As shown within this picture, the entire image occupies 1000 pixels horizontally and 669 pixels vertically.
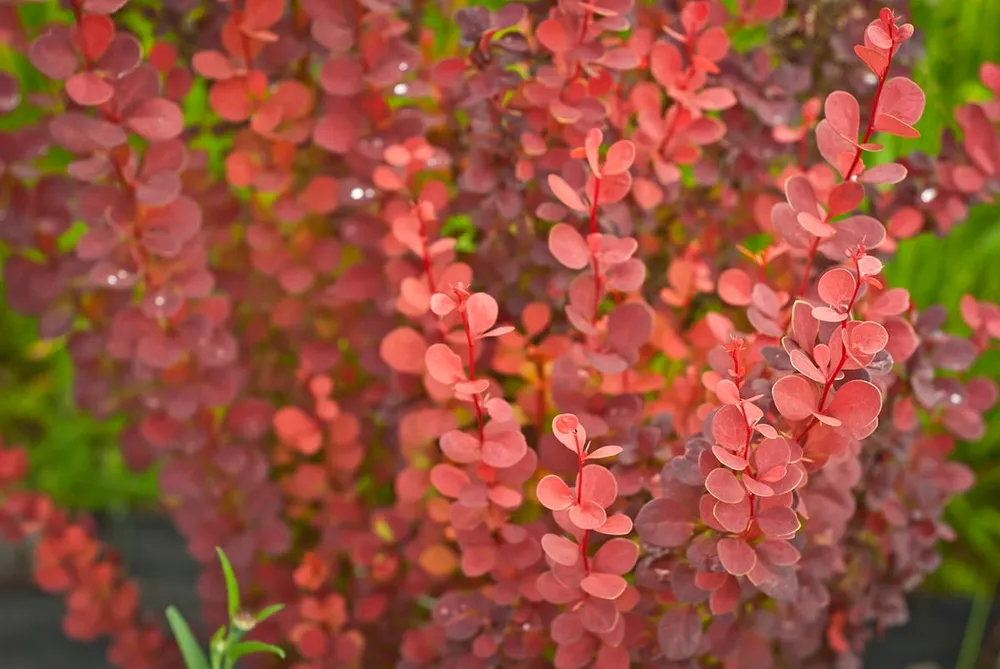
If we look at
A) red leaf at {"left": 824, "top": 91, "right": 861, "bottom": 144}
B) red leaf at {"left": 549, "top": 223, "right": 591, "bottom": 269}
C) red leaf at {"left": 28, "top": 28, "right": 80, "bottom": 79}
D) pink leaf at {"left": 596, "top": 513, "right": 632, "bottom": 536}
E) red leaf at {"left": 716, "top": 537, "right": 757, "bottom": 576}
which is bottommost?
red leaf at {"left": 716, "top": 537, "right": 757, "bottom": 576}

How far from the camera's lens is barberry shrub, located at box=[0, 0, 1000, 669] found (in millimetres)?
614

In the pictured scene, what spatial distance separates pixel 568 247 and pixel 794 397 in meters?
0.19

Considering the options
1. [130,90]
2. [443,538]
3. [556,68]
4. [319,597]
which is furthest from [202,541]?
[556,68]

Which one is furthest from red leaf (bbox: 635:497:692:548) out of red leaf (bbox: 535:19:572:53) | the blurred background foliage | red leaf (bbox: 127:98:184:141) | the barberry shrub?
the blurred background foliage

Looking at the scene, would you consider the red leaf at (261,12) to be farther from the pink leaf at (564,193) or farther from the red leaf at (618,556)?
the red leaf at (618,556)

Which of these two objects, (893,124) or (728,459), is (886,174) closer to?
(893,124)

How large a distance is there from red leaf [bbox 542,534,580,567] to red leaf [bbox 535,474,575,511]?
1.3 inches

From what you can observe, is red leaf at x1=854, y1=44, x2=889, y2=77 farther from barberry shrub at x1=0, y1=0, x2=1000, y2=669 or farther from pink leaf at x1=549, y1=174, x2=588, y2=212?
pink leaf at x1=549, y1=174, x2=588, y2=212

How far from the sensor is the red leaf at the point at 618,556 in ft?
2.01

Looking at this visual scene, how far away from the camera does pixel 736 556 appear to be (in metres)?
0.58

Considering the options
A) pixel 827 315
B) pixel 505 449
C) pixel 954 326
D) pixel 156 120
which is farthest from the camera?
pixel 954 326

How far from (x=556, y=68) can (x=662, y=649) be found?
453 mm

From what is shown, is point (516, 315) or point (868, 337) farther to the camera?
point (516, 315)

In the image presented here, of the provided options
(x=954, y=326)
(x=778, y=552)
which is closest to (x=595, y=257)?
(x=778, y=552)
